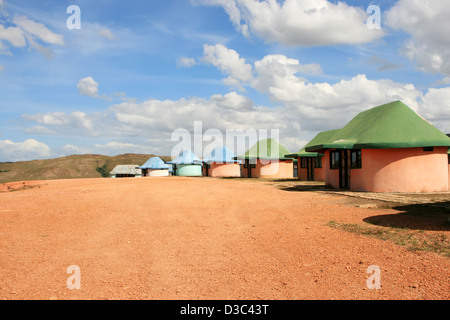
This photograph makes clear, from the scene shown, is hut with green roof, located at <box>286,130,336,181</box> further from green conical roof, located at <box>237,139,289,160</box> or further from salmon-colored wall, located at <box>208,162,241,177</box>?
salmon-colored wall, located at <box>208,162,241,177</box>

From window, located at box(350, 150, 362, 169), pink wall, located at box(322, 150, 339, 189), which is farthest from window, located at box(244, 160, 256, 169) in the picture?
window, located at box(350, 150, 362, 169)

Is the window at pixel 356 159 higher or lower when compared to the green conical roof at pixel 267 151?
lower

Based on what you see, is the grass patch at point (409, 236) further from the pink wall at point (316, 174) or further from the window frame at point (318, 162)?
the window frame at point (318, 162)

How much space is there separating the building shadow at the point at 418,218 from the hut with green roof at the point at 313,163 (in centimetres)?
1842

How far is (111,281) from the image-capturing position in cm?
470

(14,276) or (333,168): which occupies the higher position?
(333,168)

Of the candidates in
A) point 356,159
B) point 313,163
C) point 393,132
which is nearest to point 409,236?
point 393,132

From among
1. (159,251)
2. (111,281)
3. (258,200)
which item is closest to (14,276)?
(111,281)

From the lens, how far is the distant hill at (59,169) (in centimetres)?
10006

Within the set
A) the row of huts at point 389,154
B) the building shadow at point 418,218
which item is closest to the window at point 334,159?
the row of huts at point 389,154

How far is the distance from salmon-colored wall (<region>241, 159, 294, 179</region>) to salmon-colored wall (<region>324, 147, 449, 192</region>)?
20728 mm

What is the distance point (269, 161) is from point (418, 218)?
28.7m
